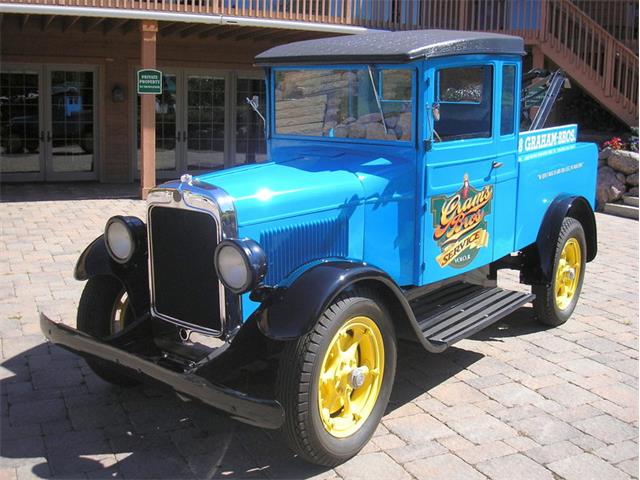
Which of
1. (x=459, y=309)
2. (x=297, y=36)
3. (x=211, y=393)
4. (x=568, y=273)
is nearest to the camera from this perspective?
(x=211, y=393)

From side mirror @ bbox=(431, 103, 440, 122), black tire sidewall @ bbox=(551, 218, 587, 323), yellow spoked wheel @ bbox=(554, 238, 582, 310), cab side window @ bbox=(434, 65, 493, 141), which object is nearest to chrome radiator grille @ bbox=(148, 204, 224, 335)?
side mirror @ bbox=(431, 103, 440, 122)

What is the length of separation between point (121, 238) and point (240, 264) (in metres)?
1.02

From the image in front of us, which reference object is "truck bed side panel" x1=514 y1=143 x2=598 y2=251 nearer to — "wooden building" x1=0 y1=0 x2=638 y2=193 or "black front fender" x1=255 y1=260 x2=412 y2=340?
"black front fender" x1=255 y1=260 x2=412 y2=340

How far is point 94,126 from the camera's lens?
14.1 meters

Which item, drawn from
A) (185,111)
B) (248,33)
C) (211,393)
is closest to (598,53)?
(248,33)

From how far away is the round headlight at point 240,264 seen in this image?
333 cm

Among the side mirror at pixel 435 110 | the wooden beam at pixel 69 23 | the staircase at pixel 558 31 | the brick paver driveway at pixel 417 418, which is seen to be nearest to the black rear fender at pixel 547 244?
the brick paver driveway at pixel 417 418

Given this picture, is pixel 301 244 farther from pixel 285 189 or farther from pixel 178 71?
pixel 178 71

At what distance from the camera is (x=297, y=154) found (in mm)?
4742

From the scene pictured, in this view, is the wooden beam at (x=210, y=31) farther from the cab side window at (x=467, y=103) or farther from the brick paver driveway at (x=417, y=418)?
the cab side window at (x=467, y=103)

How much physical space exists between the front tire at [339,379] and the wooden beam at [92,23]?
30.4 ft

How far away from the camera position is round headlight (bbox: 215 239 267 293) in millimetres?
3330

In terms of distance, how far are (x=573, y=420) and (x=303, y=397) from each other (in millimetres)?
1728

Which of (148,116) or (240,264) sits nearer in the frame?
(240,264)
